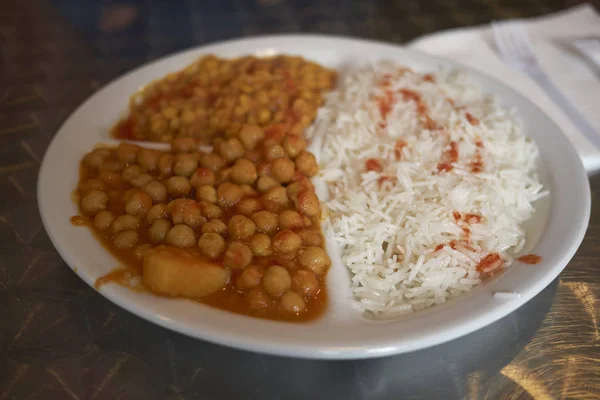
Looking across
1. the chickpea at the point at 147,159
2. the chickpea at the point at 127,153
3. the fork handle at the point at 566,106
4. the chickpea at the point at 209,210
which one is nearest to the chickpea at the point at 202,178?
the chickpea at the point at 209,210

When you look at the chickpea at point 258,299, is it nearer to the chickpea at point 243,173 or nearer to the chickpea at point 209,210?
the chickpea at point 209,210

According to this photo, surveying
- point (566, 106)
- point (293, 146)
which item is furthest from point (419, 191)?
point (566, 106)

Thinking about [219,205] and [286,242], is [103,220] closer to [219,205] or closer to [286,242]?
[219,205]

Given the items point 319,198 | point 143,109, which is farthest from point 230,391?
point 143,109

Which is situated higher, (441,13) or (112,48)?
(441,13)

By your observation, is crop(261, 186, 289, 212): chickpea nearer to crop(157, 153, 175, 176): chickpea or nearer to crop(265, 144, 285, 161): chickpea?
crop(265, 144, 285, 161): chickpea

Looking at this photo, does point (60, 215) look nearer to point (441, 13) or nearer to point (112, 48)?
point (112, 48)
